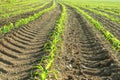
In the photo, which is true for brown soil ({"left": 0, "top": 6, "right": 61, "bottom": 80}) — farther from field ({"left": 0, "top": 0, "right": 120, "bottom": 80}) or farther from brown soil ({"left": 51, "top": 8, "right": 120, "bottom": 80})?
brown soil ({"left": 51, "top": 8, "right": 120, "bottom": 80})

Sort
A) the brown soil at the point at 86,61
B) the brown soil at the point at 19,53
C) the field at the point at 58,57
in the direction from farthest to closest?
1. the brown soil at the point at 19,53
2. the brown soil at the point at 86,61
3. the field at the point at 58,57

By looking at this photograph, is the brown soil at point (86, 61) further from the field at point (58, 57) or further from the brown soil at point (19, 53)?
the brown soil at point (19, 53)

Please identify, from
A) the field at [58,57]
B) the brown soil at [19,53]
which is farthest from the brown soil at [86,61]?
the brown soil at [19,53]

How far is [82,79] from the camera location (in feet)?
29.1

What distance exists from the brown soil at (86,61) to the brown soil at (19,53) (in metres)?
→ 0.99

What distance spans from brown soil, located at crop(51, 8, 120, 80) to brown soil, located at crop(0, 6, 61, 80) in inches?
39.0

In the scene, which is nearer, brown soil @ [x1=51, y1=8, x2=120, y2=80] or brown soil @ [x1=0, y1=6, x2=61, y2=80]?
brown soil @ [x1=51, y1=8, x2=120, y2=80]

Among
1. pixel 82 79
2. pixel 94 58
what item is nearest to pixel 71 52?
pixel 94 58

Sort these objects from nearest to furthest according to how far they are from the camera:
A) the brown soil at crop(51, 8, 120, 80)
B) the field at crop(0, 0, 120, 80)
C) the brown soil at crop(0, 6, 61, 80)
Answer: the field at crop(0, 0, 120, 80), the brown soil at crop(51, 8, 120, 80), the brown soil at crop(0, 6, 61, 80)

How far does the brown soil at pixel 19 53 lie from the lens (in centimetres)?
934

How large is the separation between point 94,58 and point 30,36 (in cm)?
542

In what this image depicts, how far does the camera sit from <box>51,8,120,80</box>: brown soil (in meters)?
9.15

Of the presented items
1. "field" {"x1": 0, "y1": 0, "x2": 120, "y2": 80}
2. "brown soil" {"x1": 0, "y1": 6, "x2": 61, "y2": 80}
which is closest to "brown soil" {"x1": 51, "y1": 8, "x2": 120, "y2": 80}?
"field" {"x1": 0, "y1": 0, "x2": 120, "y2": 80}

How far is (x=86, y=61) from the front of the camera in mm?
10922
